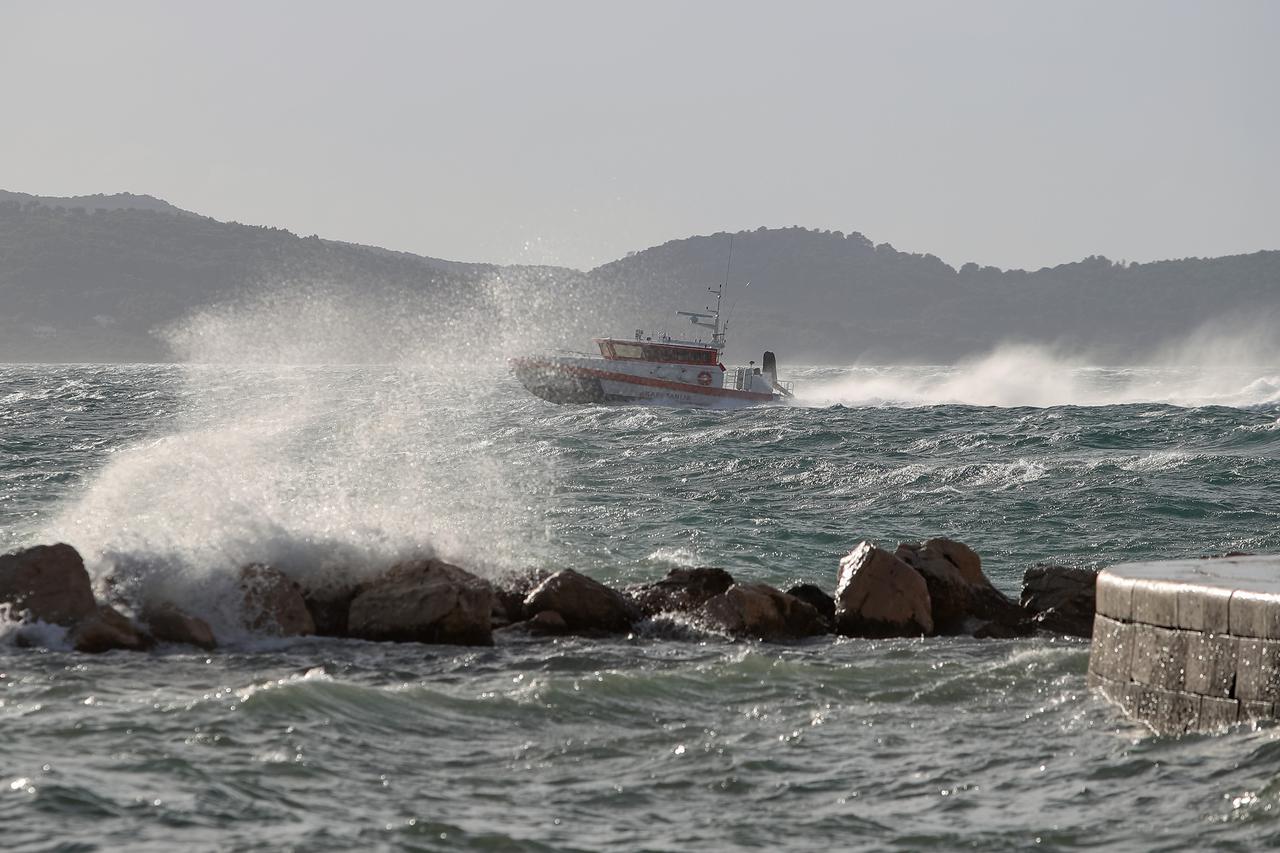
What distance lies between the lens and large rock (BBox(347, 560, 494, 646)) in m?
12.0

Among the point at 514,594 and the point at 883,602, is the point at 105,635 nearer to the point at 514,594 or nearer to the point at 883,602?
the point at 514,594

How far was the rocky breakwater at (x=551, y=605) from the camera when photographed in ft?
37.8

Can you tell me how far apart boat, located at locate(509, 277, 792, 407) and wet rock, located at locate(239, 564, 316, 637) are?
42412 millimetres

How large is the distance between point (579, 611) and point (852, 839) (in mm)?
5699

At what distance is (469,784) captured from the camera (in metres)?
8.09

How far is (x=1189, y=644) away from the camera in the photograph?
28.6 feet

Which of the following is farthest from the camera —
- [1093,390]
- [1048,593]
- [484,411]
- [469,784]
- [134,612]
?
[1093,390]

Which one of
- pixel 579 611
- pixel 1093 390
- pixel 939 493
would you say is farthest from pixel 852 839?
pixel 1093 390

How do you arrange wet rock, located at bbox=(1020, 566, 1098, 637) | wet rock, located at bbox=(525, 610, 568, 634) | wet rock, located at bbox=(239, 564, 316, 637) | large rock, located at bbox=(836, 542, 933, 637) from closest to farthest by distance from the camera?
wet rock, located at bbox=(239, 564, 316, 637) → wet rock, located at bbox=(525, 610, 568, 634) → large rock, located at bbox=(836, 542, 933, 637) → wet rock, located at bbox=(1020, 566, 1098, 637)

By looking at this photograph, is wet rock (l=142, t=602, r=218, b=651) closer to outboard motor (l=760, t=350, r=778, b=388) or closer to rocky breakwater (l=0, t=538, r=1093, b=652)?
rocky breakwater (l=0, t=538, r=1093, b=652)

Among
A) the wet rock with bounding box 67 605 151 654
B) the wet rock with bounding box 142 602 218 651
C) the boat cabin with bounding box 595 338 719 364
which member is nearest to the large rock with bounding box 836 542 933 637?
the wet rock with bounding box 142 602 218 651

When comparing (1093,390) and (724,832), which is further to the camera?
(1093,390)

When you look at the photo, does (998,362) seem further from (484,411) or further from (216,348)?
(216,348)

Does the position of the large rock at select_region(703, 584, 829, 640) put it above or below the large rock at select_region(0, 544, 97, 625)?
below
